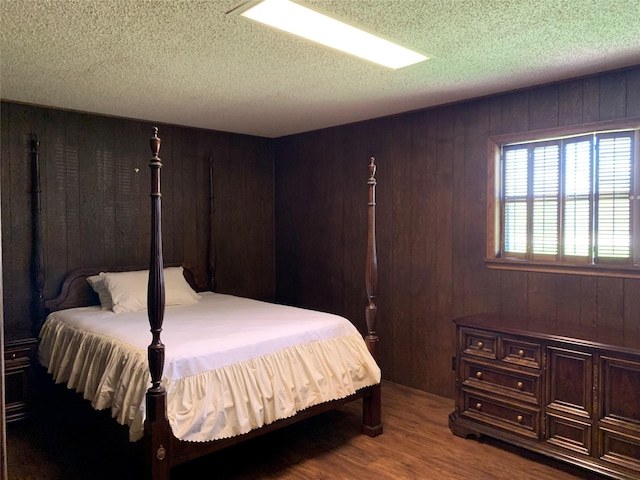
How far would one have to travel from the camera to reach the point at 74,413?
3.65 m

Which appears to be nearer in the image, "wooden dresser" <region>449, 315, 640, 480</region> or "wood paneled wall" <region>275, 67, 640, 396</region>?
"wooden dresser" <region>449, 315, 640, 480</region>

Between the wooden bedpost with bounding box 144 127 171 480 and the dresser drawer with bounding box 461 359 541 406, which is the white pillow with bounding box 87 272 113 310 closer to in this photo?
the wooden bedpost with bounding box 144 127 171 480

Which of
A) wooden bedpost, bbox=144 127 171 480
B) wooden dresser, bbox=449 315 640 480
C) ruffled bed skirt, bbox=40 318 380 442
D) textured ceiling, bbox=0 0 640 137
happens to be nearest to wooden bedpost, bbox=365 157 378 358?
ruffled bed skirt, bbox=40 318 380 442

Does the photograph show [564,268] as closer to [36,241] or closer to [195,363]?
[195,363]

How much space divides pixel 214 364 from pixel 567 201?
2503 mm

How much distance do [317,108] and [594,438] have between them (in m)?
3.00

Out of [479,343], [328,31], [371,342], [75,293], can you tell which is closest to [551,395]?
[479,343]

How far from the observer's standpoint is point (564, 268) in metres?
3.23

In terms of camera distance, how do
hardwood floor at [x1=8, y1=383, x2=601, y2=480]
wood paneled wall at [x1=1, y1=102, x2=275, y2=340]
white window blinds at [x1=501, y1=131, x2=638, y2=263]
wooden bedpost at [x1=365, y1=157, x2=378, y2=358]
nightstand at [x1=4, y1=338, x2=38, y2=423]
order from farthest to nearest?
wood paneled wall at [x1=1, y1=102, x2=275, y2=340], nightstand at [x1=4, y1=338, x2=38, y2=423], wooden bedpost at [x1=365, y1=157, x2=378, y2=358], white window blinds at [x1=501, y1=131, x2=638, y2=263], hardwood floor at [x1=8, y1=383, x2=601, y2=480]

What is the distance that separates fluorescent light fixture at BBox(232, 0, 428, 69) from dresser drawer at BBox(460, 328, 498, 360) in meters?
1.77

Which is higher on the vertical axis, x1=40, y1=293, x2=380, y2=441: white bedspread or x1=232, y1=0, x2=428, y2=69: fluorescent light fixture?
x1=232, y1=0, x2=428, y2=69: fluorescent light fixture

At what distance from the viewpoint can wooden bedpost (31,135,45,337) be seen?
3.78 meters

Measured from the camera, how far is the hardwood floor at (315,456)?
9.06ft

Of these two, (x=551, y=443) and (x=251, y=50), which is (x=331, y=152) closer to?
(x=251, y=50)
